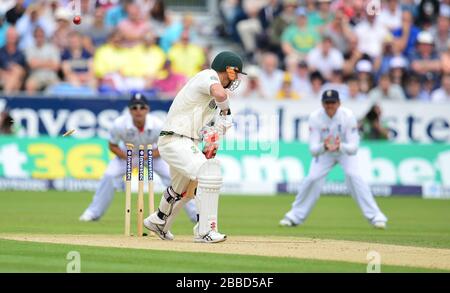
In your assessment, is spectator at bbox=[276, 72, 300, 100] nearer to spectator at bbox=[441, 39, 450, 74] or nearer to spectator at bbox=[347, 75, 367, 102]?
spectator at bbox=[347, 75, 367, 102]

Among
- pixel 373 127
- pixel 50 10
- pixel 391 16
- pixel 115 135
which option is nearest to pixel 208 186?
pixel 115 135

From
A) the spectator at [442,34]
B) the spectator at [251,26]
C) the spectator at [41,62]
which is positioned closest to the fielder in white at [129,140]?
the spectator at [41,62]

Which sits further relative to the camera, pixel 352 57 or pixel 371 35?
pixel 371 35

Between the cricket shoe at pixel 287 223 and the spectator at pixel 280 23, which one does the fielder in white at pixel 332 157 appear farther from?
the spectator at pixel 280 23

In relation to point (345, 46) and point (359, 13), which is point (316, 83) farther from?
point (359, 13)
